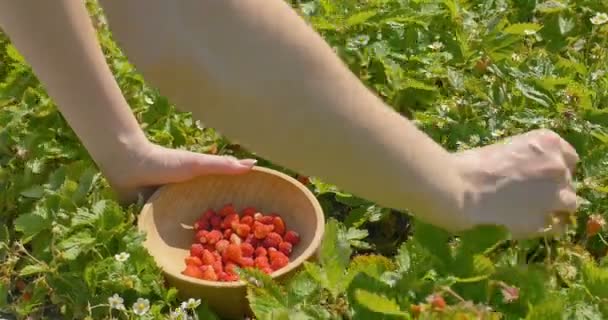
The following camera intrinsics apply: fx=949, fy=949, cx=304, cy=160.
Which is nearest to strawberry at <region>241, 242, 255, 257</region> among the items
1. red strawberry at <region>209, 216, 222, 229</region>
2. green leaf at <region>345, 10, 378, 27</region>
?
red strawberry at <region>209, 216, 222, 229</region>

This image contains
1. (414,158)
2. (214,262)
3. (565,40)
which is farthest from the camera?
(565,40)

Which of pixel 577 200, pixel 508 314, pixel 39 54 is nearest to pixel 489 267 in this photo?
pixel 508 314

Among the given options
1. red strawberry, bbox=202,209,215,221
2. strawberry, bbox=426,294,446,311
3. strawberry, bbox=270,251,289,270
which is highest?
strawberry, bbox=426,294,446,311

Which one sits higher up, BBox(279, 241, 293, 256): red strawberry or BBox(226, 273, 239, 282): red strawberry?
BBox(226, 273, 239, 282): red strawberry

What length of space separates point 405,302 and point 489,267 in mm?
148

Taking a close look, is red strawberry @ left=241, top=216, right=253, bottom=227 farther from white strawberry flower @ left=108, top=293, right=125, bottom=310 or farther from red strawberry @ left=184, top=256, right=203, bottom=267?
white strawberry flower @ left=108, top=293, right=125, bottom=310

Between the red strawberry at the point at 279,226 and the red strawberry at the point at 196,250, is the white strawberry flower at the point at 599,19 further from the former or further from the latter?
the red strawberry at the point at 196,250

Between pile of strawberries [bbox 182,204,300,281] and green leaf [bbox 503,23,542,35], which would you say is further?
green leaf [bbox 503,23,542,35]

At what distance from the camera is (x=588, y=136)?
1918 mm

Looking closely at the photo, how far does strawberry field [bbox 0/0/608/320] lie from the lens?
152cm

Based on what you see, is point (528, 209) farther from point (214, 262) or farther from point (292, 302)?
point (214, 262)

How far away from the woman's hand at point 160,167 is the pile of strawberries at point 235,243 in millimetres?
89

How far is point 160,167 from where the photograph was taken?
1.84m

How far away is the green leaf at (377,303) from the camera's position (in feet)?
4.65
